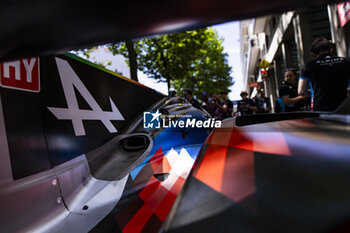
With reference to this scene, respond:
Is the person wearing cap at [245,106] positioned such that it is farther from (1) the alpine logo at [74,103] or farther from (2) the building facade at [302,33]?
(1) the alpine logo at [74,103]

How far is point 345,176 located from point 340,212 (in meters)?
0.09

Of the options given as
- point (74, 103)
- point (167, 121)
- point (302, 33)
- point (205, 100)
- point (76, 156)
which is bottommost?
point (76, 156)

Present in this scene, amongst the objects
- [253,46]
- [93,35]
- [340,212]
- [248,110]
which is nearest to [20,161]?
[93,35]

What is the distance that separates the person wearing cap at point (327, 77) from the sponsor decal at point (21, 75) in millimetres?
3161

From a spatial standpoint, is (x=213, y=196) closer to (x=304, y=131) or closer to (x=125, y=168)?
(x=304, y=131)

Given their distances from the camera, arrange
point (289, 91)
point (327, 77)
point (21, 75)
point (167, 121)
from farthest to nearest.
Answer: point (289, 91)
point (327, 77)
point (167, 121)
point (21, 75)

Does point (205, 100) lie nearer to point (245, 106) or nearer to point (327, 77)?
point (245, 106)

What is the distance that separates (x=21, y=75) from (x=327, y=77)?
10.9ft

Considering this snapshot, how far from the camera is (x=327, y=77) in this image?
3322 millimetres

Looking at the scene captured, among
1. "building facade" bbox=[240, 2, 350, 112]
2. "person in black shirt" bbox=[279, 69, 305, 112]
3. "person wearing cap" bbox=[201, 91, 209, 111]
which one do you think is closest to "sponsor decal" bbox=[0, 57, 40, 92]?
"building facade" bbox=[240, 2, 350, 112]

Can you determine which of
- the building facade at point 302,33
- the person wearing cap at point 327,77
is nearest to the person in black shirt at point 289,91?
the person wearing cap at point 327,77

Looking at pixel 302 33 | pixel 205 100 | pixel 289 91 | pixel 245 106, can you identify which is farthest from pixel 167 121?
pixel 302 33

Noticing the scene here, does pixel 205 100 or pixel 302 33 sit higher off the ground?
pixel 302 33

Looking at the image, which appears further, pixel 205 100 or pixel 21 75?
pixel 205 100
